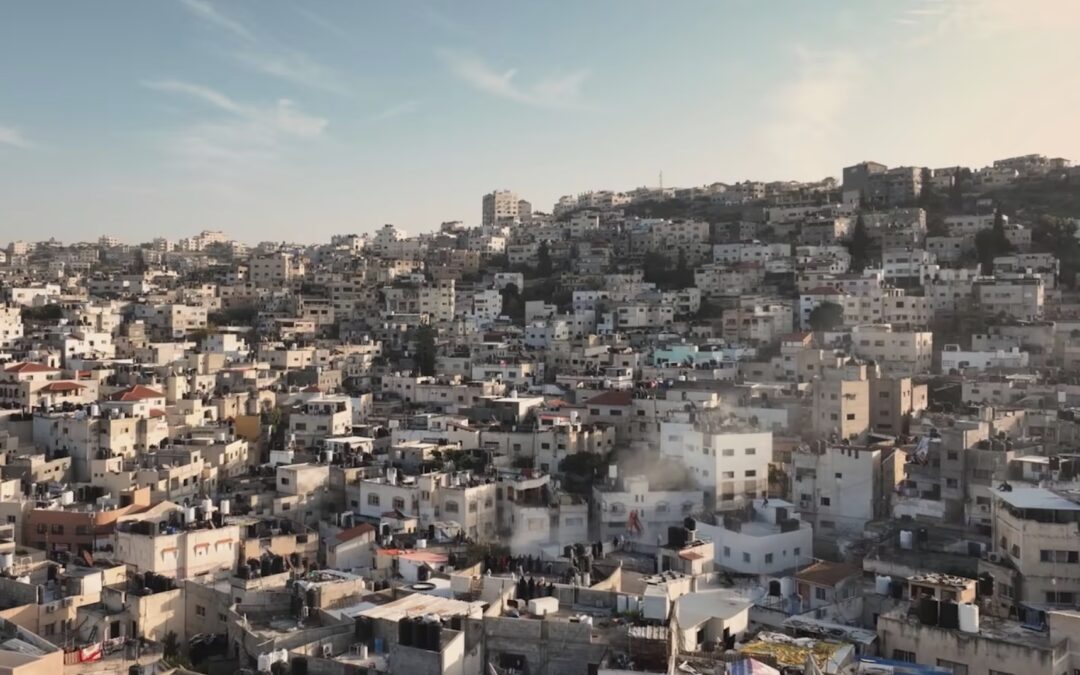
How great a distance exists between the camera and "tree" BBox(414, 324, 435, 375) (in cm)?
4356

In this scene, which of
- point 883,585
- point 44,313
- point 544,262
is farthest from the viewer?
point 544,262

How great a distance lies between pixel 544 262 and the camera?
6550 cm

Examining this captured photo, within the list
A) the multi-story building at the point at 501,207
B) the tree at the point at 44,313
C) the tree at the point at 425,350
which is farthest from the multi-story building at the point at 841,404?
the multi-story building at the point at 501,207

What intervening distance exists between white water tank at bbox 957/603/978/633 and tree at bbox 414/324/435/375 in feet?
105

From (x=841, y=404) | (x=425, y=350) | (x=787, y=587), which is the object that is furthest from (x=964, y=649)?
(x=425, y=350)

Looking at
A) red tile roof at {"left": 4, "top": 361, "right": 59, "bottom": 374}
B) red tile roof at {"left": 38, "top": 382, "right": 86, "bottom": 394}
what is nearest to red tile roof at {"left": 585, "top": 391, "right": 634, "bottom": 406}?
red tile roof at {"left": 38, "top": 382, "right": 86, "bottom": 394}

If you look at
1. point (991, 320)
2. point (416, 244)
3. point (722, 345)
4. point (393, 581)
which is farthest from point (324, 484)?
point (416, 244)

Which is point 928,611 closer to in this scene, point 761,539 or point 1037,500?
point 1037,500

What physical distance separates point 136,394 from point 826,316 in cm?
2762

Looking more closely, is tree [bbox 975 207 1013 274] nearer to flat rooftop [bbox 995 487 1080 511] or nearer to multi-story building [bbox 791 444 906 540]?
multi-story building [bbox 791 444 906 540]

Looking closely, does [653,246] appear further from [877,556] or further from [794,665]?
[794,665]

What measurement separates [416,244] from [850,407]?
5947cm

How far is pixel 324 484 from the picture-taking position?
77.6 ft

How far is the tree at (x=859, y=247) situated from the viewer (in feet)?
184
